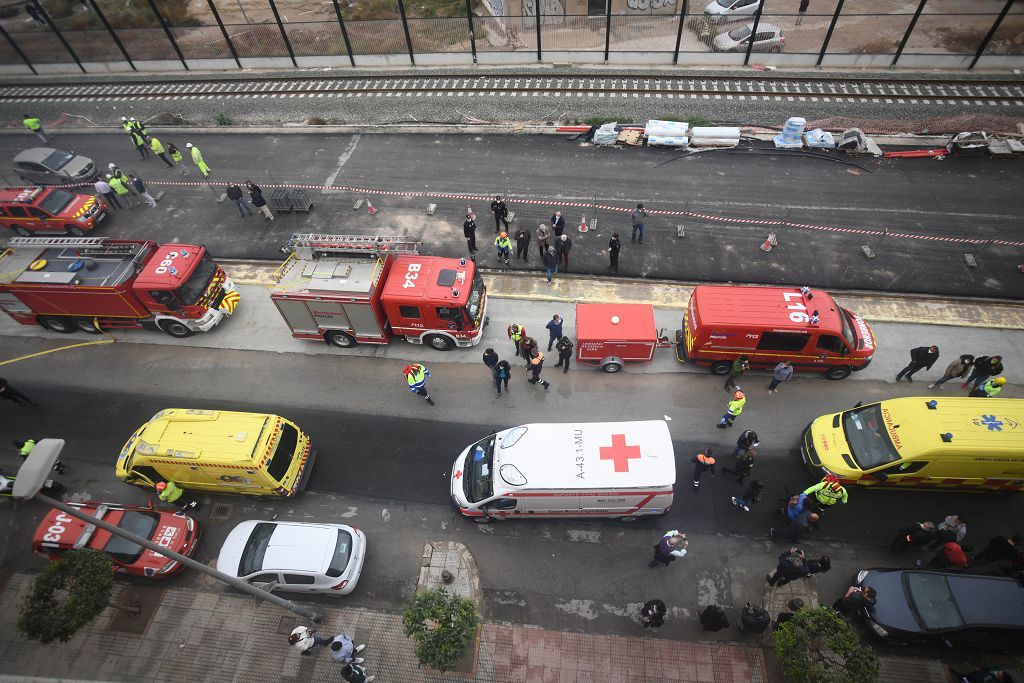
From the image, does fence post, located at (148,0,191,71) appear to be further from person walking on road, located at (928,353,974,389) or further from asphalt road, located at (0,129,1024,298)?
person walking on road, located at (928,353,974,389)

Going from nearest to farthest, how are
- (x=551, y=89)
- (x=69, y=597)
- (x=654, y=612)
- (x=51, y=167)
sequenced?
(x=69, y=597) → (x=654, y=612) → (x=51, y=167) → (x=551, y=89)

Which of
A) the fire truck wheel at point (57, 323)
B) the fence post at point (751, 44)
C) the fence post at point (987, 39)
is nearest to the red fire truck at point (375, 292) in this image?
the fire truck wheel at point (57, 323)

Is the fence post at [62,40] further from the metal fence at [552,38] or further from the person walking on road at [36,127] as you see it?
the person walking on road at [36,127]

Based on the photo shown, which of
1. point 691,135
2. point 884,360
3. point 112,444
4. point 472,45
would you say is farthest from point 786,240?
point 112,444

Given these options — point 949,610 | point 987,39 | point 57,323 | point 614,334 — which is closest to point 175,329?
point 57,323

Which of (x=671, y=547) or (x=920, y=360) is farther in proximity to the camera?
(x=920, y=360)

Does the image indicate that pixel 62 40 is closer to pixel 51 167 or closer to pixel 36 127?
pixel 36 127

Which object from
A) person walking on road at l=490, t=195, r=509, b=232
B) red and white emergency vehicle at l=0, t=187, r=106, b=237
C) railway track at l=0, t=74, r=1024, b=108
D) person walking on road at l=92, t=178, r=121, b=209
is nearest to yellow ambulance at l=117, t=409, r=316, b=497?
person walking on road at l=490, t=195, r=509, b=232
